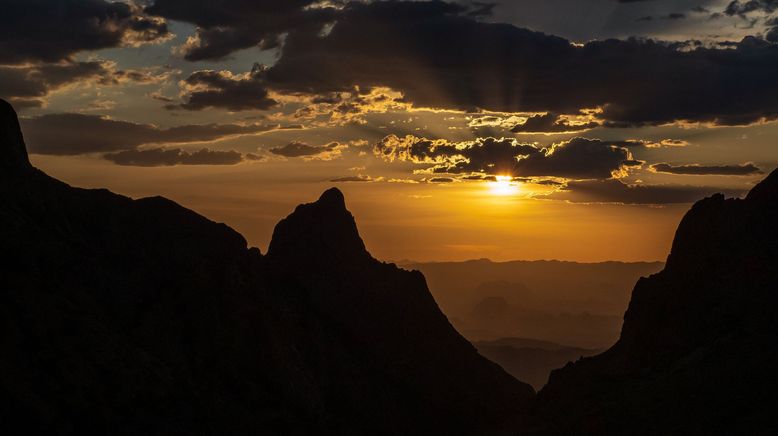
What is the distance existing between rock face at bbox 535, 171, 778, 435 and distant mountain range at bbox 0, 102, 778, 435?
0.33 metres

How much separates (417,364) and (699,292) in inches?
2397

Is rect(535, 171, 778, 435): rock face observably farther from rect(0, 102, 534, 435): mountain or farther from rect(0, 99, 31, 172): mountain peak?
rect(0, 99, 31, 172): mountain peak

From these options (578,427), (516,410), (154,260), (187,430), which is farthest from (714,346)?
(154,260)

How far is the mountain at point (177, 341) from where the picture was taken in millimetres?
123625

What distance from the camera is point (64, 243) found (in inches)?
5546

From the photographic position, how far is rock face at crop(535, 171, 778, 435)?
5000 inches

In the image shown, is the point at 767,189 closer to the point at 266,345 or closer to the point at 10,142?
the point at 266,345

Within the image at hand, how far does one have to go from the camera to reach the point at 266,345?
159375 millimetres

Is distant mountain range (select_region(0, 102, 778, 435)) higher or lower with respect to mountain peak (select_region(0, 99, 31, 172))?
lower

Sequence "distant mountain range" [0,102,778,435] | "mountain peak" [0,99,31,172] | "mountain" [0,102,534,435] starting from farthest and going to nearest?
"mountain peak" [0,99,31,172] → "distant mountain range" [0,102,778,435] → "mountain" [0,102,534,435]

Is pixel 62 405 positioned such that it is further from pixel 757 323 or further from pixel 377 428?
pixel 757 323

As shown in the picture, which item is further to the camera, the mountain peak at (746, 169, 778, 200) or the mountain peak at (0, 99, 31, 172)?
the mountain peak at (746, 169, 778, 200)

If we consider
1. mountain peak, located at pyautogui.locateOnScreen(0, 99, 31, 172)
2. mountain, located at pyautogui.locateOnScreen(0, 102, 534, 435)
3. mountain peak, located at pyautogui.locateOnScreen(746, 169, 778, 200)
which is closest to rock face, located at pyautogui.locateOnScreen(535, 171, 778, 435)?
mountain peak, located at pyautogui.locateOnScreen(746, 169, 778, 200)

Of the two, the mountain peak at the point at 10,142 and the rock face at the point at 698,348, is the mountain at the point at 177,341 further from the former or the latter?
the rock face at the point at 698,348
